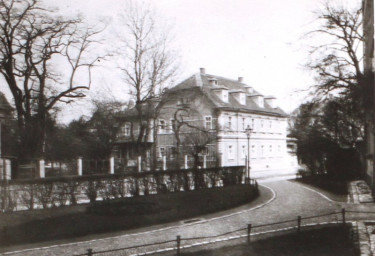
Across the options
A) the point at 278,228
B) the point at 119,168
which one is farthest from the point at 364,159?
the point at 119,168

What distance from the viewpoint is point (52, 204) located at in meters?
5.68

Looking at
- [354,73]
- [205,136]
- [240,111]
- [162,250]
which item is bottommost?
[162,250]

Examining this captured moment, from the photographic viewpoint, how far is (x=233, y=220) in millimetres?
5043

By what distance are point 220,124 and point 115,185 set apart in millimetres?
2484

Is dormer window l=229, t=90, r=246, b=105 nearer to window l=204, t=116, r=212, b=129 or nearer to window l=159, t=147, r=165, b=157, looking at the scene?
window l=204, t=116, r=212, b=129

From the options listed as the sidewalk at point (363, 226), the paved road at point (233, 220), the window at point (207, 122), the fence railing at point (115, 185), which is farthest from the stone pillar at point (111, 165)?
the sidewalk at point (363, 226)

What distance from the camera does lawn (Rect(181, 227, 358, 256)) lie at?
12.8ft

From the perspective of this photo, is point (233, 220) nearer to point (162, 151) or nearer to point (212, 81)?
point (162, 151)

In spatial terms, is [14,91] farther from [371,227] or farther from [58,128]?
[371,227]

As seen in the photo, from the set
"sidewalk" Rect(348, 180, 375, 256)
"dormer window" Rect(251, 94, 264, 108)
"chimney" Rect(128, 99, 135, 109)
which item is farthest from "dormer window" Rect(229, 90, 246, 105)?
"sidewalk" Rect(348, 180, 375, 256)

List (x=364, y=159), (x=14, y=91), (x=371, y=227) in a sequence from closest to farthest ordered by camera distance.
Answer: (x=14, y=91)
(x=371, y=227)
(x=364, y=159)

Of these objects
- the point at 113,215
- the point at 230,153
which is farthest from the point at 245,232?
the point at 113,215

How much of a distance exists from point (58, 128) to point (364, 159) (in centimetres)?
425

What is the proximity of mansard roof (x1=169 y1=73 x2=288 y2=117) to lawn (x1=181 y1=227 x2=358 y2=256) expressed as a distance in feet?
5.08
